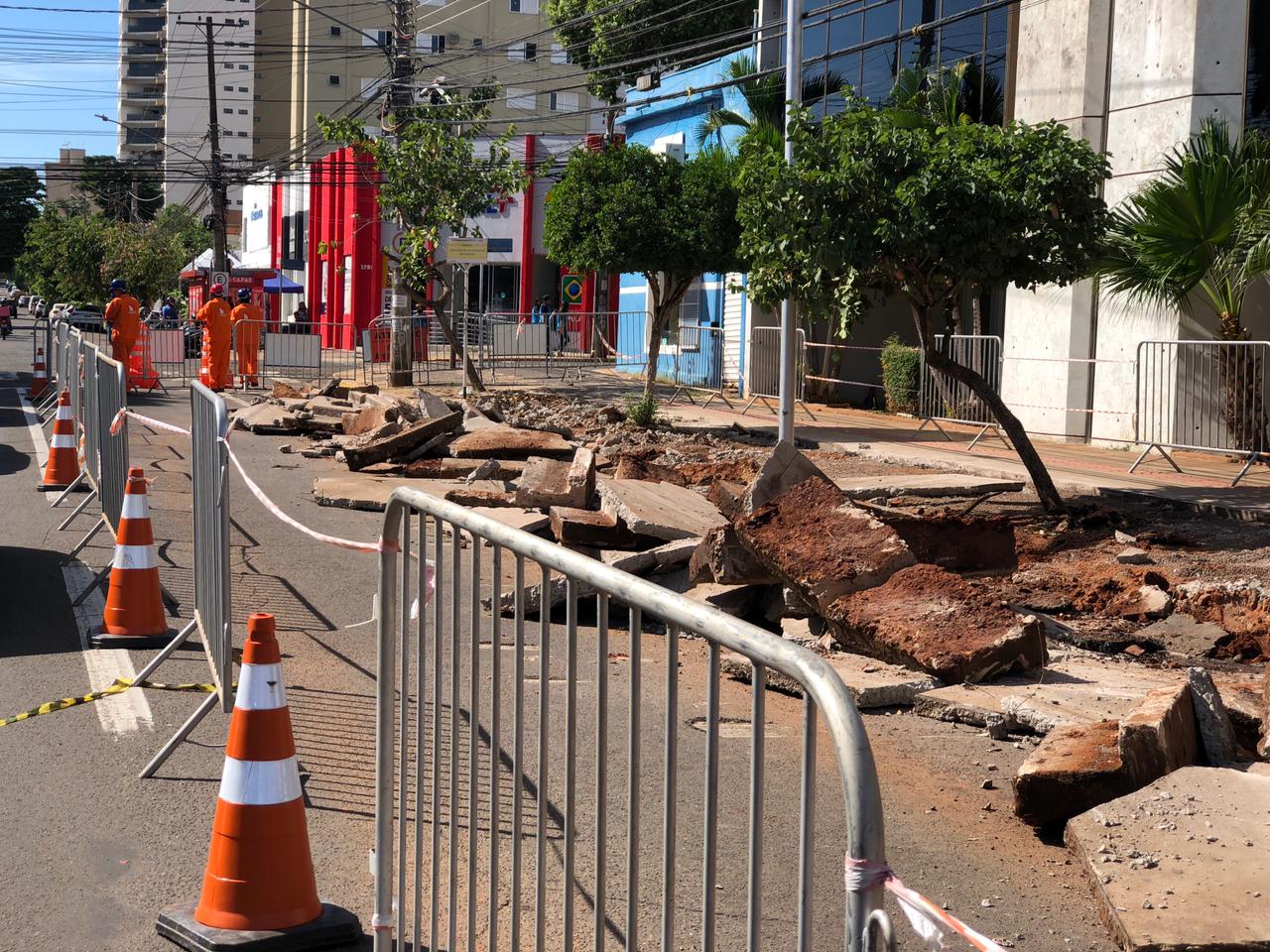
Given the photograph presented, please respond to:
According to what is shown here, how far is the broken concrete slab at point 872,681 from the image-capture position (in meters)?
6.91

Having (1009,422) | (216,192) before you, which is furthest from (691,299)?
(1009,422)

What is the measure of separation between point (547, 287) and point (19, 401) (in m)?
31.1

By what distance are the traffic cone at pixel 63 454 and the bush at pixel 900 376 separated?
1444 cm

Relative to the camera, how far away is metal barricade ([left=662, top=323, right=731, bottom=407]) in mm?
30392

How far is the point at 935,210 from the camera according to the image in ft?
40.7

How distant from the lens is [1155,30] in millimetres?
17781

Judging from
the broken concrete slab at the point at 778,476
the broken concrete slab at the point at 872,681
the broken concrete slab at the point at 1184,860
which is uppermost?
the broken concrete slab at the point at 778,476

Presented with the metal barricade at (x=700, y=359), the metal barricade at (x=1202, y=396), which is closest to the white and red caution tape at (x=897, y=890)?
the metal barricade at (x=1202, y=396)

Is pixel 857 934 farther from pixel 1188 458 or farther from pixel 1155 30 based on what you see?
pixel 1155 30

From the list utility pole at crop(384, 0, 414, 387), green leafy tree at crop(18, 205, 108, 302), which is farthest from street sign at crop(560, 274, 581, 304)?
green leafy tree at crop(18, 205, 108, 302)

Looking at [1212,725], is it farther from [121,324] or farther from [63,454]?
[121,324]

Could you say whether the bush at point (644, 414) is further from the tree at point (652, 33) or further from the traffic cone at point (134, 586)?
the tree at point (652, 33)

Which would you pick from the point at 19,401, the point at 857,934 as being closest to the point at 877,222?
the point at 857,934

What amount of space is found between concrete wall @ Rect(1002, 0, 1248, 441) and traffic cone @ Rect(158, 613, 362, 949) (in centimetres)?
1371
